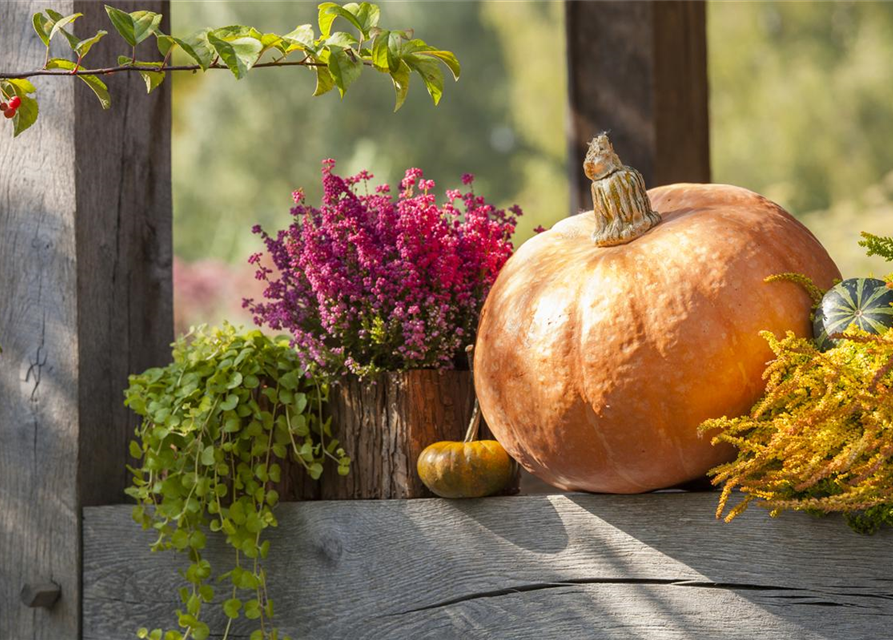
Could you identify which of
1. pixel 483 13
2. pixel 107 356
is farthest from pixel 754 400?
pixel 483 13

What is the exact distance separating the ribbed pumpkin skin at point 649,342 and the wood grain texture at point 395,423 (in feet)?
0.89

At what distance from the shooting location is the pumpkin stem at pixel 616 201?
1643 mm

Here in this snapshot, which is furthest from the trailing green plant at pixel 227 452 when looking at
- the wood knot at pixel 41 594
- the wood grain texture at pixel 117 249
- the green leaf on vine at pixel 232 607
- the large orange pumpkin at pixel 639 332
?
the large orange pumpkin at pixel 639 332

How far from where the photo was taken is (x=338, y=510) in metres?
1.92

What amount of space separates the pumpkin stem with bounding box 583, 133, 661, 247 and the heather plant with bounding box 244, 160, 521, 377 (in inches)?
14.2

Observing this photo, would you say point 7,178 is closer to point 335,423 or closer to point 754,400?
point 335,423

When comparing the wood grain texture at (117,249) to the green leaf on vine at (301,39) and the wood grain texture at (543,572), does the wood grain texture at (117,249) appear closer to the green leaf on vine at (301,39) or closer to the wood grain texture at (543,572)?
the wood grain texture at (543,572)

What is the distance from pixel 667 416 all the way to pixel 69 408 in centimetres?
128

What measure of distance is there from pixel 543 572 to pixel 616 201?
1.87 feet

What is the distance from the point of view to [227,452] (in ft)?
6.57

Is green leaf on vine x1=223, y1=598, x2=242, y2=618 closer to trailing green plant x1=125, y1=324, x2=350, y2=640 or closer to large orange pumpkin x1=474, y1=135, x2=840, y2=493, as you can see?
trailing green plant x1=125, y1=324, x2=350, y2=640

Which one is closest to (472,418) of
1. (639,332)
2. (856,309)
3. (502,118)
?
(639,332)

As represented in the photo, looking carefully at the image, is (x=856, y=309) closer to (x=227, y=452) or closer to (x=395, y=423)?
(x=395, y=423)

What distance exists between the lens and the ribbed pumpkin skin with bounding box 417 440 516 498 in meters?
1.74
